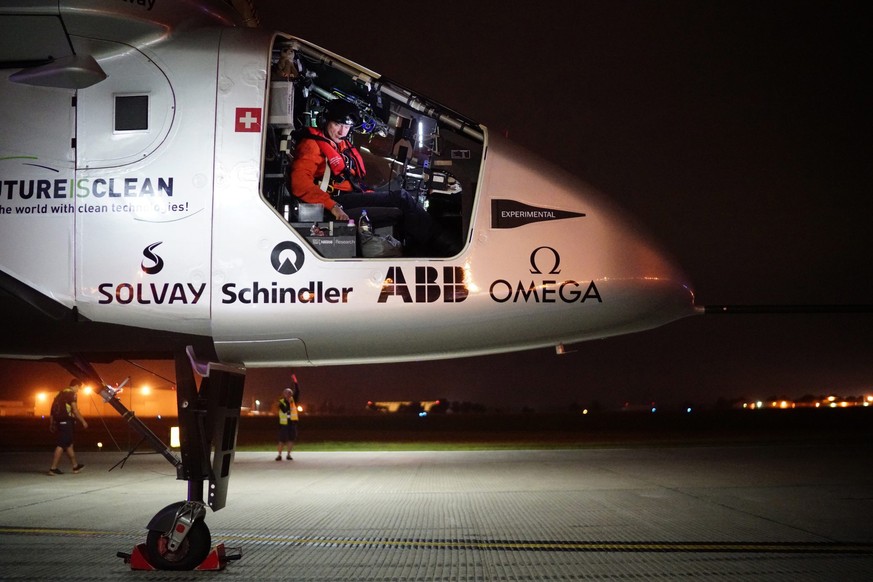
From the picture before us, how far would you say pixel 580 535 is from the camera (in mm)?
5363

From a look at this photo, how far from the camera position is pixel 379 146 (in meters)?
5.66

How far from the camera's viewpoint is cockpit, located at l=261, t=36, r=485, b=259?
164 inches

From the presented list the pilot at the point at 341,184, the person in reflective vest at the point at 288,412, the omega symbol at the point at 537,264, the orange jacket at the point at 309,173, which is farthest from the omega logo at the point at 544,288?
the person in reflective vest at the point at 288,412

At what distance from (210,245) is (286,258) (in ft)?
1.50

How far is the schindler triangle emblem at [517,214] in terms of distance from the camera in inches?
155

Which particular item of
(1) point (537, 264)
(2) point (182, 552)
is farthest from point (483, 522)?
(1) point (537, 264)

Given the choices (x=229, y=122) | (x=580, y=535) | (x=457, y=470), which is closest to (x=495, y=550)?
(x=580, y=535)

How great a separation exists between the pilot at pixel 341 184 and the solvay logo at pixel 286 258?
526 mm

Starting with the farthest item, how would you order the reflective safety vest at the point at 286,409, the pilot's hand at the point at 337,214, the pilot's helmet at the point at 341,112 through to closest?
the reflective safety vest at the point at 286,409
the pilot's helmet at the point at 341,112
the pilot's hand at the point at 337,214

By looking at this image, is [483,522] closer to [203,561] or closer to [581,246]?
[203,561]

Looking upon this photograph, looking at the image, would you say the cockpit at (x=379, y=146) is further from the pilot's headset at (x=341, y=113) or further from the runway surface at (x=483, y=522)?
the runway surface at (x=483, y=522)

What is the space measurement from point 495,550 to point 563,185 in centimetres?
274

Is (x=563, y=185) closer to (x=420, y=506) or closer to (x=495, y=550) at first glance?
(x=495, y=550)

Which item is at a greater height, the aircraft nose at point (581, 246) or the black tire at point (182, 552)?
the aircraft nose at point (581, 246)
